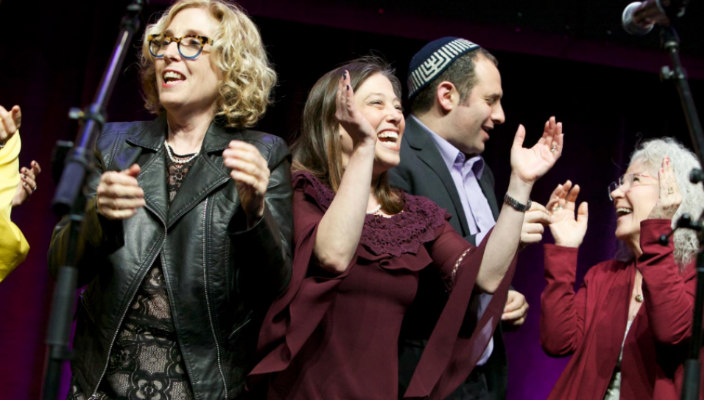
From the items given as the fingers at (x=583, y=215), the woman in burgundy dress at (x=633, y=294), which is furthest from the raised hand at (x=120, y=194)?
the fingers at (x=583, y=215)

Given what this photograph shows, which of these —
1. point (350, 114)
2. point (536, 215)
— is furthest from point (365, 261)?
point (536, 215)

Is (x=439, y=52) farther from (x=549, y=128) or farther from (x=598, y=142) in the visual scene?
(x=598, y=142)

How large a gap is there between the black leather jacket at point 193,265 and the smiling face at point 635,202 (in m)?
1.53

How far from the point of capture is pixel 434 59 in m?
3.49

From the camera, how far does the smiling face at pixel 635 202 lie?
3070 mm

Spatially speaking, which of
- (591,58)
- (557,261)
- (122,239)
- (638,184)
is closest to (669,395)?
(557,261)

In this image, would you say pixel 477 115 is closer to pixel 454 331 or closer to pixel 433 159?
pixel 433 159

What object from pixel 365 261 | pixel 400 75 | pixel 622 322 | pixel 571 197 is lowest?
pixel 622 322

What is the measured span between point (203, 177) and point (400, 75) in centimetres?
234

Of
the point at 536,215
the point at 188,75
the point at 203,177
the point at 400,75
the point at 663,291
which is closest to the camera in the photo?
the point at 203,177

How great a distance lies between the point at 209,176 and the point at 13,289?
6.36 feet

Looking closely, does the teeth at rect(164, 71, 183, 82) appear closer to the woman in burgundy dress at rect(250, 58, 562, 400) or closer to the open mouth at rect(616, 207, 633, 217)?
the woman in burgundy dress at rect(250, 58, 562, 400)

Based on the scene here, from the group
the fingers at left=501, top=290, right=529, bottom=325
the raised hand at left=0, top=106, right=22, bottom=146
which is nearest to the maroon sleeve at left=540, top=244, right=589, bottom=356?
the fingers at left=501, top=290, right=529, bottom=325

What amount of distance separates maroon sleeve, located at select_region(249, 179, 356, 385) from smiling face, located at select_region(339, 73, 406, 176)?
0.34 meters
